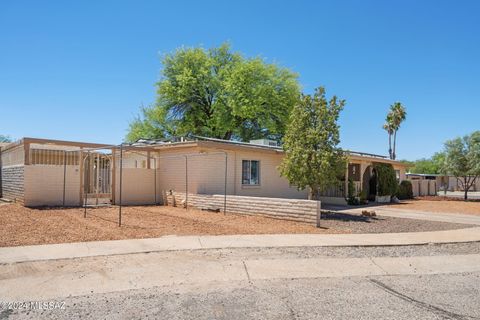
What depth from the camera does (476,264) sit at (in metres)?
7.29

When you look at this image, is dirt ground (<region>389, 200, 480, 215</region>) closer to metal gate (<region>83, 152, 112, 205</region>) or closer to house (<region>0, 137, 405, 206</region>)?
house (<region>0, 137, 405, 206</region>)

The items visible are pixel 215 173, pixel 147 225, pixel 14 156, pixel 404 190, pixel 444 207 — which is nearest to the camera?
pixel 147 225

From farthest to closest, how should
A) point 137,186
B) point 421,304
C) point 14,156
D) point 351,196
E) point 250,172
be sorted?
point 351,196
point 250,172
point 137,186
point 14,156
point 421,304

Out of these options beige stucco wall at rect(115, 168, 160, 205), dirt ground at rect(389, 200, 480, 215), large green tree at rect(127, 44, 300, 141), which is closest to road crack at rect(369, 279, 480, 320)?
beige stucco wall at rect(115, 168, 160, 205)

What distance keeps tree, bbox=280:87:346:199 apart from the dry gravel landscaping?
1560 mm

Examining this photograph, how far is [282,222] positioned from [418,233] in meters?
3.91

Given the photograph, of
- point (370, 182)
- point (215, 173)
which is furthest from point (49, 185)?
point (370, 182)

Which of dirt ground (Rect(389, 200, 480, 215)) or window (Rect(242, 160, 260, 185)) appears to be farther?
dirt ground (Rect(389, 200, 480, 215))

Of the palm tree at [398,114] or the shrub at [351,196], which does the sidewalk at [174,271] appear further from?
the palm tree at [398,114]

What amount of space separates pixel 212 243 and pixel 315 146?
7.02 m

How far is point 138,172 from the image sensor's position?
18047mm

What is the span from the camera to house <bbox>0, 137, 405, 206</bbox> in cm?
1570

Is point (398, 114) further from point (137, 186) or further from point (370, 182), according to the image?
point (137, 186)

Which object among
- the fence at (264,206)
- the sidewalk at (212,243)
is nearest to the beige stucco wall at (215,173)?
the fence at (264,206)
